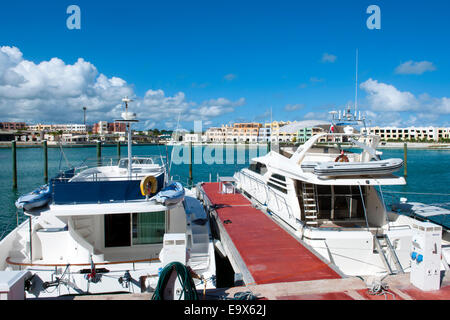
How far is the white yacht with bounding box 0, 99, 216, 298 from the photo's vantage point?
7.67m

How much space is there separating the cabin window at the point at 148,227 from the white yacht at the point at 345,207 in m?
4.68

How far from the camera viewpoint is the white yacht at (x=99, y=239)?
7668 millimetres

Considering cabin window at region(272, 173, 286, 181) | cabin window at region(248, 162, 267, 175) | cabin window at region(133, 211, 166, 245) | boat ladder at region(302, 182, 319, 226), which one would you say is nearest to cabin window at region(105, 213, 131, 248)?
Answer: cabin window at region(133, 211, 166, 245)

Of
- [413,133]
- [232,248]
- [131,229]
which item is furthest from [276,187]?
[413,133]

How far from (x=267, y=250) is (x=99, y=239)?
4.96 m

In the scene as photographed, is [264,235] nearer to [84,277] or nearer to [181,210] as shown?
[181,210]

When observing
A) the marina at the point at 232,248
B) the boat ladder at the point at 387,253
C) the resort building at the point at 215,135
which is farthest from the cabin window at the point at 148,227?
the resort building at the point at 215,135

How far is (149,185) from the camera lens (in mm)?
8656

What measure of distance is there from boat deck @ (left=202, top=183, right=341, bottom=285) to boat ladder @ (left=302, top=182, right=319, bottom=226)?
3.33ft

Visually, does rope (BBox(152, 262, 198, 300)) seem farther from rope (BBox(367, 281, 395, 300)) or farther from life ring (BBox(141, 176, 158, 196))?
rope (BBox(367, 281, 395, 300))

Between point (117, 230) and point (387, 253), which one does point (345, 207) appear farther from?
point (117, 230)

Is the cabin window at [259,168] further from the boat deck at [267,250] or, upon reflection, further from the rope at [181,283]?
the rope at [181,283]
